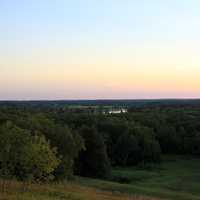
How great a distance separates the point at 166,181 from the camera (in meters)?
54.8

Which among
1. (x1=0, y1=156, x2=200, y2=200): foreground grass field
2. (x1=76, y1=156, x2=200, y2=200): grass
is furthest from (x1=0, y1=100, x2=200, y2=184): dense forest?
(x1=76, y1=156, x2=200, y2=200): grass

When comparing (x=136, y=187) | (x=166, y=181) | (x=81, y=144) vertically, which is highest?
(x=81, y=144)

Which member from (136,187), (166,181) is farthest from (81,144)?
(136,187)

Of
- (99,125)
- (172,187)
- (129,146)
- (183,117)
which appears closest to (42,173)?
(172,187)

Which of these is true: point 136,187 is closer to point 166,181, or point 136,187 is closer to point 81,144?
point 81,144

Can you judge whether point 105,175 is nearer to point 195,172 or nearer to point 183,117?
point 195,172

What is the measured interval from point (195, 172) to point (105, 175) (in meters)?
16.3

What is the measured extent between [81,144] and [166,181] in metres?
11.6

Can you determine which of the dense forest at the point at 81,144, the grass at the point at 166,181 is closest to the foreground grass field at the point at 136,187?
the grass at the point at 166,181

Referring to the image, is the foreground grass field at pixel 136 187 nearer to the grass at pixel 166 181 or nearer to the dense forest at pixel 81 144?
the grass at pixel 166 181

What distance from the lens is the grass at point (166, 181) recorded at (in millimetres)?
36844

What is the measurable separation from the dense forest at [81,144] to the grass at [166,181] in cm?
357

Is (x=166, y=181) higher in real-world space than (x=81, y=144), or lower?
lower

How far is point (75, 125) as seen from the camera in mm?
78188
